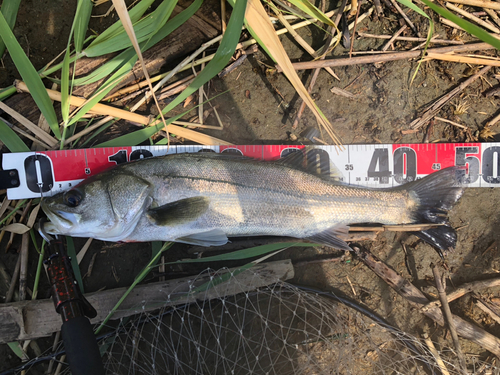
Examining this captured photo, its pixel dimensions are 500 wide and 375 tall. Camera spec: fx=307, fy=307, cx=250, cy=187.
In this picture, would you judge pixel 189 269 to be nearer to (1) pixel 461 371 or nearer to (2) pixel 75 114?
(2) pixel 75 114

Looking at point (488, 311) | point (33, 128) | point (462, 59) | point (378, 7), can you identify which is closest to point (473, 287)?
point (488, 311)

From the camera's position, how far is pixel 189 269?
3354 millimetres

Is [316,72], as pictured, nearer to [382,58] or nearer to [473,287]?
[382,58]

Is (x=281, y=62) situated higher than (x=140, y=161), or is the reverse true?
(x=281, y=62)

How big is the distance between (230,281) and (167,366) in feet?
3.59

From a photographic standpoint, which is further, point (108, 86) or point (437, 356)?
point (437, 356)

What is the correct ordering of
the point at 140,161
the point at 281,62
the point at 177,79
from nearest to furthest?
the point at 281,62, the point at 140,161, the point at 177,79

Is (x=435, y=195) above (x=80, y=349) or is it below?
above

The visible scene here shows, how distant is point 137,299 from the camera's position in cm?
311

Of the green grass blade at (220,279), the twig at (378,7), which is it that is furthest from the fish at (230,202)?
the twig at (378,7)

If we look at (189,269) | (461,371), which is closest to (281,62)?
(189,269)

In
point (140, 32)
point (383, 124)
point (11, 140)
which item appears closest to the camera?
point (140, 32)

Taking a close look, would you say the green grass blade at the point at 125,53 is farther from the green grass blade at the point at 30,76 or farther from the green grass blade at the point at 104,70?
the green grass blade at the point at 30,76

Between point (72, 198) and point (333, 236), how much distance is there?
2.49 metres
